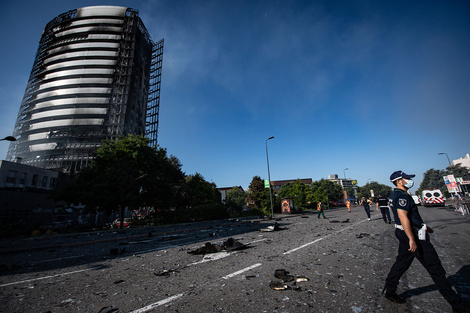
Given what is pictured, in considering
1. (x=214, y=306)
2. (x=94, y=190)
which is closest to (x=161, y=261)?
(x=214, y=306)

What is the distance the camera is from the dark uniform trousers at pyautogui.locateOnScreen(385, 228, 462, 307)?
98.7 inches

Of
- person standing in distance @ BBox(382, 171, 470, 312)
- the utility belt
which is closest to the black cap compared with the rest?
person standing in distance @ BBox(382, 171, 470, 312)

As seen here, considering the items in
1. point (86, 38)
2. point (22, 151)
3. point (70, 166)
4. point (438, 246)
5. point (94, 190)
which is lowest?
point (438, 246)

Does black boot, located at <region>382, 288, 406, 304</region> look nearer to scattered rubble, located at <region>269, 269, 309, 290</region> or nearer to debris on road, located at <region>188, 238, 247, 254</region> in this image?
scattered rubble, located at <region>269, 269, 309, 290</region>

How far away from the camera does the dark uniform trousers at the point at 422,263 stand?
8.23 feet

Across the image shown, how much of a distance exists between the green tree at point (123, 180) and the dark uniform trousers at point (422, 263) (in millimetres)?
19971

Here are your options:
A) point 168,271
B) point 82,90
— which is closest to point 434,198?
point 168,271

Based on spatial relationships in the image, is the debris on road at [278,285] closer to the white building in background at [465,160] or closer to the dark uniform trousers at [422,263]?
the dark uniform trousers at [422,263]

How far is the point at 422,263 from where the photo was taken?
9.09 feet

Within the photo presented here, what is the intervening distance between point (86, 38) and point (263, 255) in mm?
89777

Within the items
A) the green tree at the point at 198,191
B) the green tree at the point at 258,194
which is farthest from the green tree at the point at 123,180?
the green tree at the point at 258,194

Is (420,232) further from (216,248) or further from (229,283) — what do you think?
(216,248)

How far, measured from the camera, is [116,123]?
55.6 m

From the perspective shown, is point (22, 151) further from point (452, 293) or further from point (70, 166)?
point (452, 293)
